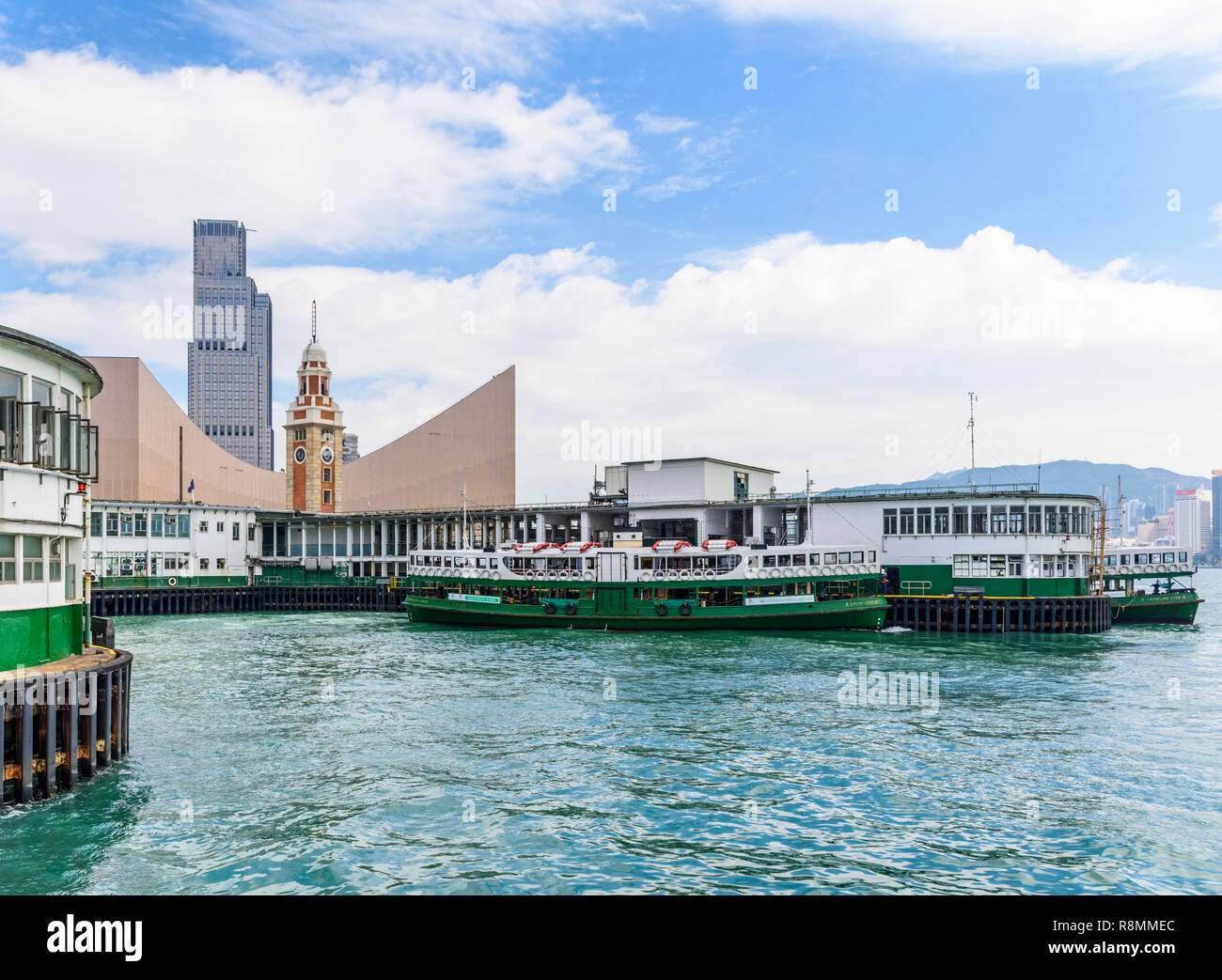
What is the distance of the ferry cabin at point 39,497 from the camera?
1528 cm

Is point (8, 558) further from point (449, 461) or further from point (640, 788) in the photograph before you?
point (449, 461)

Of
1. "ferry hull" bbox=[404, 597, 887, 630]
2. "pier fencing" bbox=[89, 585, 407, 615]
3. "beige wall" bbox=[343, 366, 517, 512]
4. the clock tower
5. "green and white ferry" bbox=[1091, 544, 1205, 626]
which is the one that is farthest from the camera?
"beige wall" bbox=[343, 366, 517, 512]

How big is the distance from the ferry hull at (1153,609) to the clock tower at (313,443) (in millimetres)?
70237

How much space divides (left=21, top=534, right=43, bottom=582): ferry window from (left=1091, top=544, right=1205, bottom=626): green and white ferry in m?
52.5

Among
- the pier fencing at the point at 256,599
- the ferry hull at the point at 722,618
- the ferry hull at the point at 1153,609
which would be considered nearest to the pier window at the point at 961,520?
the ferry hull at the point at 722,618

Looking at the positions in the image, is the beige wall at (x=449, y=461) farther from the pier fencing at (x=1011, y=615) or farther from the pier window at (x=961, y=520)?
the pier fencing at (x=1011, y=615)

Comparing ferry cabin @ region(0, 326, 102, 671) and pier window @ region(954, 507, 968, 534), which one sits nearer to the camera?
ferry cabin @ region(0, 326, 102, 671)

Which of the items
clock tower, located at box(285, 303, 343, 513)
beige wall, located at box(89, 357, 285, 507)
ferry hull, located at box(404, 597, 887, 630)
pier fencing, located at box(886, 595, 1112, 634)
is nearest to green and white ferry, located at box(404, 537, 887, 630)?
ferry hull, located at box(404, 597, 887, 630)

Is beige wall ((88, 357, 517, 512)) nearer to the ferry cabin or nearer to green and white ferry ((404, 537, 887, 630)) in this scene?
green and white ferry ((404, 537, 887, 630))

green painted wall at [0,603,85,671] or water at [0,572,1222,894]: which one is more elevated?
green painted wall at [0,603,85,671]

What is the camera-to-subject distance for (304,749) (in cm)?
1927

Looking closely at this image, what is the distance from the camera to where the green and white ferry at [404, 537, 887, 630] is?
46562 mm
